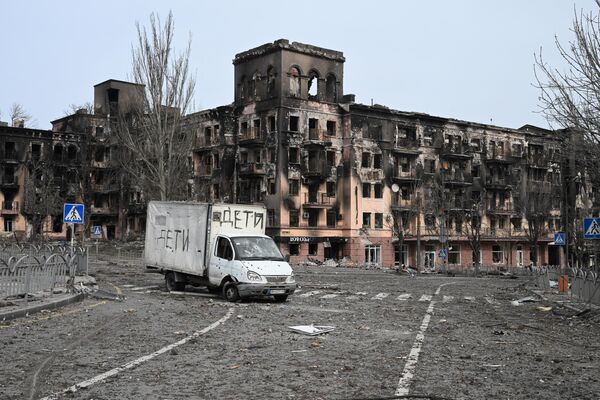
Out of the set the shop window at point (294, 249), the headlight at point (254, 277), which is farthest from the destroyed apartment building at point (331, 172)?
the headlight at point (254, 277)

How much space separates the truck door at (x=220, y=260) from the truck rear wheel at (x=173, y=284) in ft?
9.38

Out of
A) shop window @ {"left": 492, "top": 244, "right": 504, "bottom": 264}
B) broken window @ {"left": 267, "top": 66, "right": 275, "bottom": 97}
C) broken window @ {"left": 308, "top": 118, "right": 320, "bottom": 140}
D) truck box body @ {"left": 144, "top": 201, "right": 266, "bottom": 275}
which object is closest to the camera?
truck box body @ {"left": 144, "top": 201, "right": 266, "bottom": 275}

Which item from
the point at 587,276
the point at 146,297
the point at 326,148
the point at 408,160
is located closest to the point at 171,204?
the point at 146,297

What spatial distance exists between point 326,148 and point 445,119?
16774 mm

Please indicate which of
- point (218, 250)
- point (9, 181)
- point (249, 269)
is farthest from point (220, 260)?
point (9, 181)

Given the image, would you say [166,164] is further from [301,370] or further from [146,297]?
[301,370]

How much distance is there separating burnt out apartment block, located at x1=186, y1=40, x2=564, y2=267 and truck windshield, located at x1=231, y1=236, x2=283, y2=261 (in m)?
40.2

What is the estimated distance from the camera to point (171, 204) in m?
24.1

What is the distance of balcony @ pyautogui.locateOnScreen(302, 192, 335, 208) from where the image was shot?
64250 millimetres

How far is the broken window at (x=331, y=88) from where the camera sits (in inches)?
2653

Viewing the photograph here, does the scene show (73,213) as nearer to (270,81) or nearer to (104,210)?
(270,81)

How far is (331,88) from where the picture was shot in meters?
67.6

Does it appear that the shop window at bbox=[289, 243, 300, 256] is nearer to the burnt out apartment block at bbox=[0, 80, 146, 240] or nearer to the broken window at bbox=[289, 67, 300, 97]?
the broken window at bbox=[289, 67, 300, 97]

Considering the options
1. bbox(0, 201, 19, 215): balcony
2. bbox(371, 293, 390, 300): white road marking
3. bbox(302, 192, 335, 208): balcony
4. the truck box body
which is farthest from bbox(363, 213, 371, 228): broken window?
the truck box body
